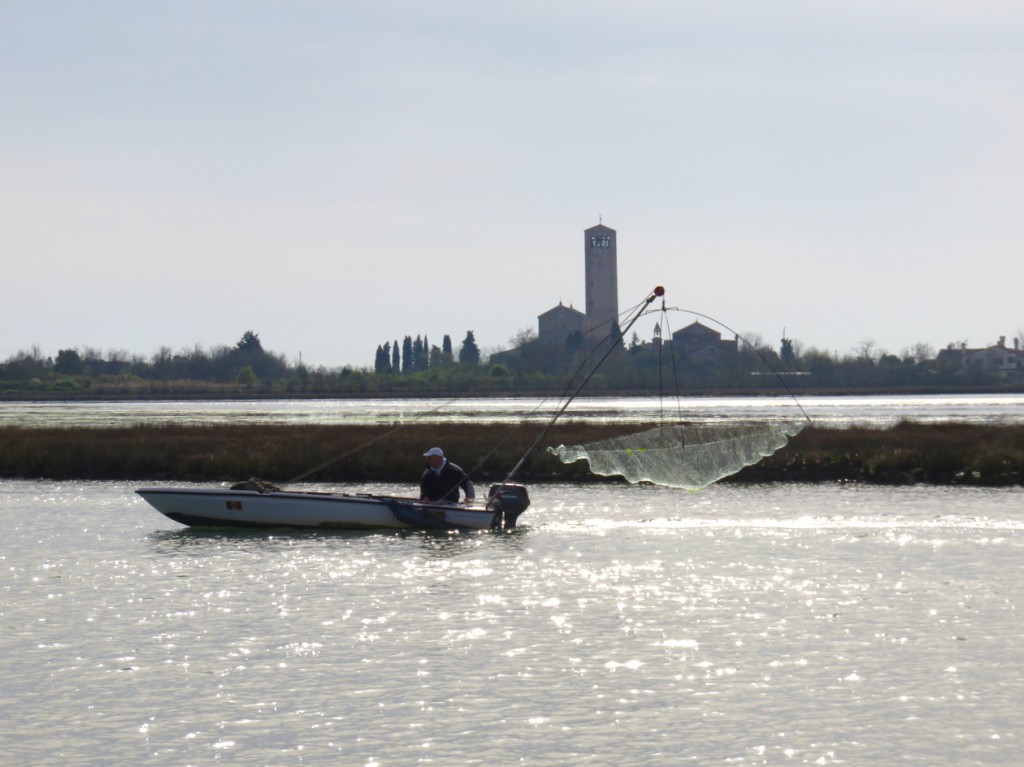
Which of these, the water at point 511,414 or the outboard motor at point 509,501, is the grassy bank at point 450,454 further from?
the outboard motor at point 509,501

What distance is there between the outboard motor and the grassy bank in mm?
9654

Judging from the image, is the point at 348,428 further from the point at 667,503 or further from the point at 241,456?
the point at 667,503

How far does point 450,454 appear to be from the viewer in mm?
45031

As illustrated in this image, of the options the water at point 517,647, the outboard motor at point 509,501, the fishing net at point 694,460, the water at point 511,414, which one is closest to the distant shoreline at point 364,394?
the water at point 511,414

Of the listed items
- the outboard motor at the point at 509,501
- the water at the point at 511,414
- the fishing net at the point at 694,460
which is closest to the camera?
the outboard motor at the point at 509,501

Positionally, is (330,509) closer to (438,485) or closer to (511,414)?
(438,485)

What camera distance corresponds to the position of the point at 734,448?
34.4 meters

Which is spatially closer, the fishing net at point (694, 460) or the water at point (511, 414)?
the fishing net at point (694, 460)

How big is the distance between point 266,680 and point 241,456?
30.3m

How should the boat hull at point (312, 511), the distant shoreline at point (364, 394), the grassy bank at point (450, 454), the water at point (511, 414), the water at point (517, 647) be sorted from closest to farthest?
1. the water at point (517, 647)
2. the boat hull at point (312, 511)
3. the grassy bank at point (450, 454)
4. the water at point (511, 414)
5. the distant shoreline at point (364, 394)

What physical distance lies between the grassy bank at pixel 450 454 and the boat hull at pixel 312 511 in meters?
8.85

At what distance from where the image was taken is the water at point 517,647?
13.2 m

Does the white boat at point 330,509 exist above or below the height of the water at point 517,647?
above

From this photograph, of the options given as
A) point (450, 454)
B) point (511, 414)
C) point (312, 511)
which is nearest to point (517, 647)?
point (312, 511)
